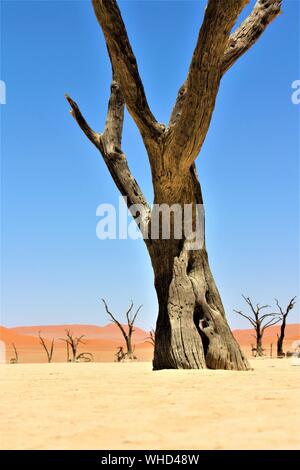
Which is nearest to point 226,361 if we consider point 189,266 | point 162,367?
point 162,367

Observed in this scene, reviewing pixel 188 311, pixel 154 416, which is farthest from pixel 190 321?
pixel 154 416

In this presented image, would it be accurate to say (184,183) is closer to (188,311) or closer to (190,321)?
→ (188,311)

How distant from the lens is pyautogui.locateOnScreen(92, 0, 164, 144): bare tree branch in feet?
24.6

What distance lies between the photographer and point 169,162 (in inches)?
308

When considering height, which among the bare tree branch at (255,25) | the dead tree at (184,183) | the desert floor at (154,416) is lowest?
the desert floor at (154,416)

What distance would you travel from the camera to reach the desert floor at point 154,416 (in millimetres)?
2645

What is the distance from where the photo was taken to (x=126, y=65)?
25.4 feet

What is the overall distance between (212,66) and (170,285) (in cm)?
306

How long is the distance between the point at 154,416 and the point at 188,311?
4547 mm

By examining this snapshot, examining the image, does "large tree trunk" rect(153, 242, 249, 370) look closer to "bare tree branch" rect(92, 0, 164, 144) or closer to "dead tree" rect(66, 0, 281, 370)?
"dead tree" rect(66, 0, 281, 370)

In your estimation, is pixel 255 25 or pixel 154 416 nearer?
pixel 154 416

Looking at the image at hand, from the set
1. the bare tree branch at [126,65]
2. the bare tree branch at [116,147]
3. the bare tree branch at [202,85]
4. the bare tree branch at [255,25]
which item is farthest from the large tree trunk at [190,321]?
the bare tree branch at [255,25]

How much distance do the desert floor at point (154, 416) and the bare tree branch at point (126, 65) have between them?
3.80 metres

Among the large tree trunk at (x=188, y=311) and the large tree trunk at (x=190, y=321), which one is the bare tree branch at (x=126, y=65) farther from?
the large tree trunk at (x=190, y=321)
